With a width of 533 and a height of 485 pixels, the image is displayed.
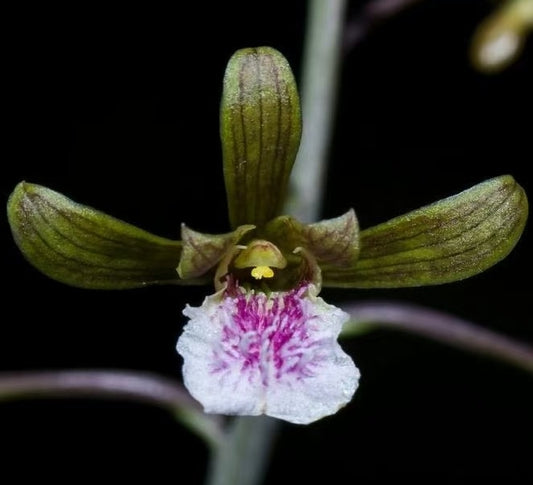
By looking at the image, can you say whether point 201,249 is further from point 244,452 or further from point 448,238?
point 244,452

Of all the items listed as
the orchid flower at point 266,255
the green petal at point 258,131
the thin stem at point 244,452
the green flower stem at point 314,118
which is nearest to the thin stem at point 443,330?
the green flower stem at point 314,118

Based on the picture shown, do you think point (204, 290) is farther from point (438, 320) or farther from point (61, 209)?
point (61, 209)

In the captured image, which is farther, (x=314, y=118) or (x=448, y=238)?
(x=314, y=118)

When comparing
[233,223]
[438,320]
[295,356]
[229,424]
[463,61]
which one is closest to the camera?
[295,356]

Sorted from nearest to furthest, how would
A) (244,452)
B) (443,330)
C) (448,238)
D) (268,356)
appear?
(268,356)
(448,238)
(443,330)
(244,452)

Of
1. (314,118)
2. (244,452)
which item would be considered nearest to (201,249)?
(314,118)

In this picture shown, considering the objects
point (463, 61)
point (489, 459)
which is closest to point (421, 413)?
→ point (489, 459)

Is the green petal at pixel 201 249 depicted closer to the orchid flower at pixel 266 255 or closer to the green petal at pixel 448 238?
the orchid flower at pixel 266 255
